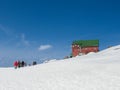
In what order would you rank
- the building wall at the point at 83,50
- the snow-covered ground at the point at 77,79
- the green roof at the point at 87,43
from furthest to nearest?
the green roof at the point at 87,43 → the building wall at the point at 83,50 → the snow-covered ground at the point at 77,79

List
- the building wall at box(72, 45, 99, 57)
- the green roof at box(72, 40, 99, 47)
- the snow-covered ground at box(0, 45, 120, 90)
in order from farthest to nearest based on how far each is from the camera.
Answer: the green roof at box(72, 40, 99, 47) < the building wall at box(72, 45, 99, 57) < the snow-covered ground at box(0, 45, 120, 90)

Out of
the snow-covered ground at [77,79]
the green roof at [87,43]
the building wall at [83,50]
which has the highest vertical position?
the green roof at [87,43]

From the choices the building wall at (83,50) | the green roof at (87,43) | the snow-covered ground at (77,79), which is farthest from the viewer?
the green roof at (87,43)

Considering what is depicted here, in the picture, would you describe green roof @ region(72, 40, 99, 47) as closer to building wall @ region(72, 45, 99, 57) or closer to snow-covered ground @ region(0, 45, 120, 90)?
building wall @ region(72, 45, 99, 57)

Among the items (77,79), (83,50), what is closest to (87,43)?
(83,50)

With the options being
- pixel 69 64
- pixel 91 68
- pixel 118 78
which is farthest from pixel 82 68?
pixel 118 78

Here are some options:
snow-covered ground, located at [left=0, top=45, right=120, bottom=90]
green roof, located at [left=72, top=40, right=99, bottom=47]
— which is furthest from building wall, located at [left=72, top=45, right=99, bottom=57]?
snow-covered ground, located at [left=0, top=45, right=120, bottom=90]

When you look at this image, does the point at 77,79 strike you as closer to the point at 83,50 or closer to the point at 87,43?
the point at 83,50

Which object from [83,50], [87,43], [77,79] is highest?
[87,43]

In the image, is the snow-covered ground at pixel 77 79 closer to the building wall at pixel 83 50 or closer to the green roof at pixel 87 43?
the building wall at pixel 83 50

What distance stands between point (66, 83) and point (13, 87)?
5151 mm

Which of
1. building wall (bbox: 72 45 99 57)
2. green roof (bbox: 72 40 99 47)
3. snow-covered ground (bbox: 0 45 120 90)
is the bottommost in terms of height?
snow-covered ground (bbox: 0 45 120 90)

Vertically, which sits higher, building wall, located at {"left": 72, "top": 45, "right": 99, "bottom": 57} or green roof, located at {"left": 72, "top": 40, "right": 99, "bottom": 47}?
green roof, located at {"left": 72, "top": 40, "right": 99, "bottom": 47}

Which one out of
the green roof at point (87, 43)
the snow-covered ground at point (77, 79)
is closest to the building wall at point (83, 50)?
the green roof at point (87, 43)
